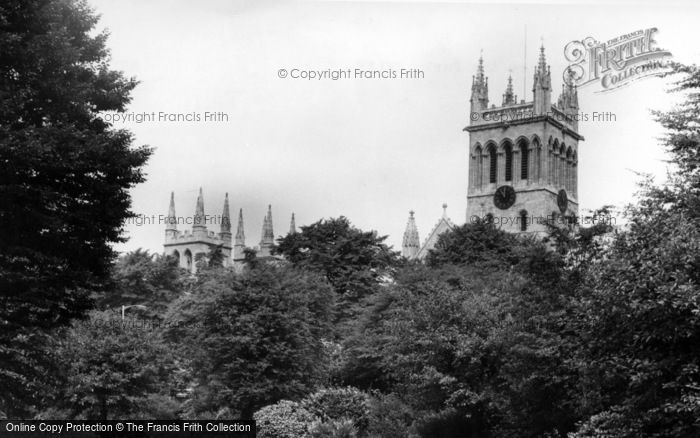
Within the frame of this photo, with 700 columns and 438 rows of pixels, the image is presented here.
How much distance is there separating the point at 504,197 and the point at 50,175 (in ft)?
249

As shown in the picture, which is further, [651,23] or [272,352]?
[272,352]

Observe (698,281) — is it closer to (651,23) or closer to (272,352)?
(651,23)

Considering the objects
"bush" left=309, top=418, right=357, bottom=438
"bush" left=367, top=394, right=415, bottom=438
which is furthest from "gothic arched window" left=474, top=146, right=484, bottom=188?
"bush" left=309, top=418, right=357, bottom=438

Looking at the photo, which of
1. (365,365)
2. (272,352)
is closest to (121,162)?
(272,352)

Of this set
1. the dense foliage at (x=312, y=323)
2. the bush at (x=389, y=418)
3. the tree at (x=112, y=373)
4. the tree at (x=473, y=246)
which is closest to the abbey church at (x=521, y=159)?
the tree at (x=473, y=246)

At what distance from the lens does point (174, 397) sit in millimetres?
56844

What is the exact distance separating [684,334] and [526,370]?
11050 mm

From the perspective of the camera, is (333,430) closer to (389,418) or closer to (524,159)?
(389,418)

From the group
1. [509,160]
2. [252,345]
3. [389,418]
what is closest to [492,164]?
[509,160]

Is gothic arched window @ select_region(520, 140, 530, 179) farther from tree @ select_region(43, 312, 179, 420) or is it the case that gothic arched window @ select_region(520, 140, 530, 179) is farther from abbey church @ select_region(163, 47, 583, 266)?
tree @ select_region(43, 312, 179, 420)

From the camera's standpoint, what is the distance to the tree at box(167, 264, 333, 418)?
46.3 metres

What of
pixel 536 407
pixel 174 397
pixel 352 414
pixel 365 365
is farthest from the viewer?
pixel 174 397

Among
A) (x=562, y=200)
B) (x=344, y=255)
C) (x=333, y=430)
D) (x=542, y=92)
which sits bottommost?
(x=333, y=430)

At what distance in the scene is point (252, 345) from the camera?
4612 cm
